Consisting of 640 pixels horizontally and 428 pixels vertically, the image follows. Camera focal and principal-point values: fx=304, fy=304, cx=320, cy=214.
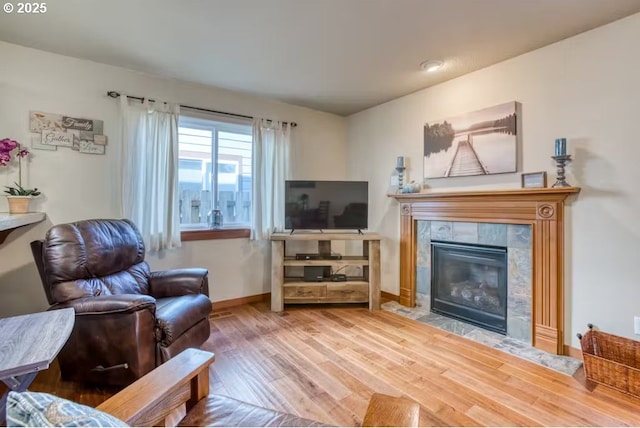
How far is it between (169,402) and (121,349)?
38.5 inches

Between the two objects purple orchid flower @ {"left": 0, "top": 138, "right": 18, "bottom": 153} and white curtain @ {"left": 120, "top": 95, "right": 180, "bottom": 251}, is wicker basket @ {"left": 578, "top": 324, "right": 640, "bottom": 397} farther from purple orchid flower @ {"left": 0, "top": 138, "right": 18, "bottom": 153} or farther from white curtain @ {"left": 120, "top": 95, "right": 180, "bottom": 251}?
purple orchid flower @ {"left": 0, "top": 138, "right": 18, "bottom": 153}

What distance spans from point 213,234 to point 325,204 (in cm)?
129

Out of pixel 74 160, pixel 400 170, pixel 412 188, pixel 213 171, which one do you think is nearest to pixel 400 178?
pixel 400 170

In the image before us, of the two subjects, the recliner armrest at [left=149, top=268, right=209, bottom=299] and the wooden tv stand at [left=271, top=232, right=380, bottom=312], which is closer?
the recliner armrest at [left=149, top=268, right=209, bottom=299]

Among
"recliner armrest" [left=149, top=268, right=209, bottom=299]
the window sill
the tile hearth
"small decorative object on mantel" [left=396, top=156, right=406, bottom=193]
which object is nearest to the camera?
the tile hearth

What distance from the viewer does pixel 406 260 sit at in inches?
136

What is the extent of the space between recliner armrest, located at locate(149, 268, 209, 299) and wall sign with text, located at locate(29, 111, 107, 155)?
51.3 inches

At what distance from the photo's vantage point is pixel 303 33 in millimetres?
2225

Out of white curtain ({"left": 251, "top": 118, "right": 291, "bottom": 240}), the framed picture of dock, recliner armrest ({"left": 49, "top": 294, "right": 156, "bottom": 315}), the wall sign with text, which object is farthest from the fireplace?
the wall sign with text

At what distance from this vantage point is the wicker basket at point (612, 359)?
71.5 inches

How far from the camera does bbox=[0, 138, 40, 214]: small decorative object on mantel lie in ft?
7.47

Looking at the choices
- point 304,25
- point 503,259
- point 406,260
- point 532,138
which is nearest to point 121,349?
point 304,25

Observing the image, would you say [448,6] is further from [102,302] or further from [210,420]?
[102,302]

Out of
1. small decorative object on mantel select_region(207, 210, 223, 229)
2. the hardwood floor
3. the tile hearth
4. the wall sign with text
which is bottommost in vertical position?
the hardwood floor
